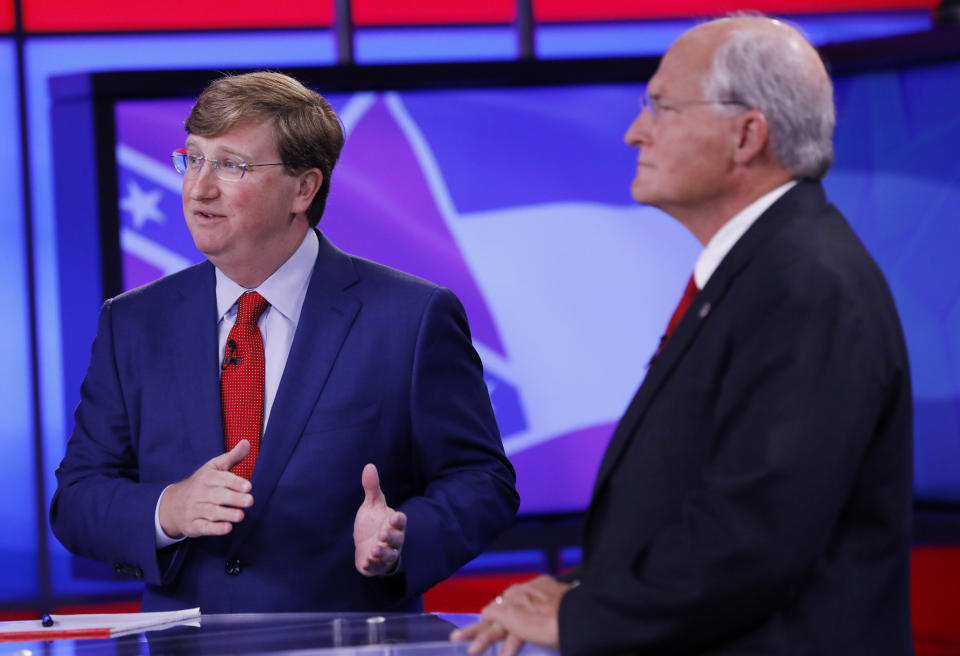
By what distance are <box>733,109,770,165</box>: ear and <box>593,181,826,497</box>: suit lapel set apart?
0.07 m

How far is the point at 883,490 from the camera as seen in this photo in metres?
1.43

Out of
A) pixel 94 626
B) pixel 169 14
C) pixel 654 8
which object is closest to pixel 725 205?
pixel 94 626

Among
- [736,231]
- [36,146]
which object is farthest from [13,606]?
[736,231]

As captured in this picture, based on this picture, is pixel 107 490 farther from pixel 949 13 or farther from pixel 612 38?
pixel 612 38

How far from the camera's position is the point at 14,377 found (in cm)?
480

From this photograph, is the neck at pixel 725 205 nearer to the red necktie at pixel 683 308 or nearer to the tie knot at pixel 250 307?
the red necktie at pixel 683 308

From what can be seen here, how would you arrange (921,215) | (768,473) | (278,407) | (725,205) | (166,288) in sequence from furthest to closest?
(921,215) < (166,288) < (278,407) < (725,205) < (768,473)

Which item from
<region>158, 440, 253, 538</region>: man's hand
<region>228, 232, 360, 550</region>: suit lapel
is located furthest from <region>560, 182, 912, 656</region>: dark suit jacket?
<region>228, 232, 360, 550</region>: suit lapel

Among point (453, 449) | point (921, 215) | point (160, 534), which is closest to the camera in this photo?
point (160, 534)

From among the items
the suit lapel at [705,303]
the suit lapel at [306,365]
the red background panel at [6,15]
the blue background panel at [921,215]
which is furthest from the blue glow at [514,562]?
the suit lapel at [705,303]

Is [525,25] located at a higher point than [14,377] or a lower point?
higher

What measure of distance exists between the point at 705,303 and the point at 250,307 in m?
1.14

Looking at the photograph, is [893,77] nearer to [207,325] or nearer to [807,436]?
[207,325]

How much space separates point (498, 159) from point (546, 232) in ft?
1.07
